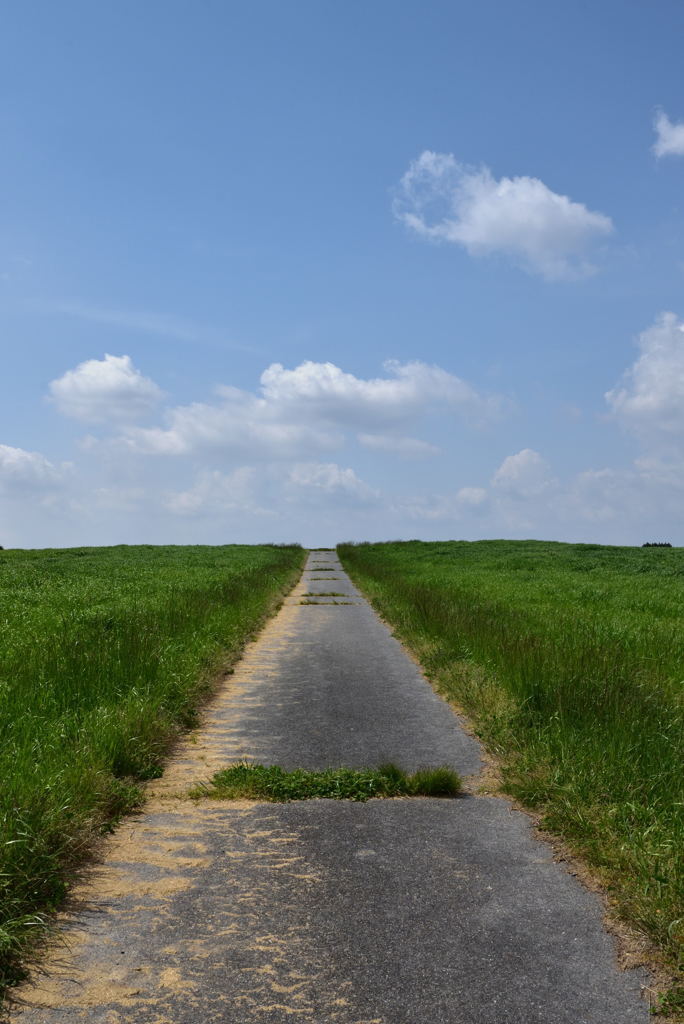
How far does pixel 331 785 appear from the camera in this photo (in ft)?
21.2

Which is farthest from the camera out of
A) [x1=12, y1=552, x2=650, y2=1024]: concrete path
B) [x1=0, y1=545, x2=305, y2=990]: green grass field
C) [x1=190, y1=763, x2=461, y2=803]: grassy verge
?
[x1=190, y1=763, x2=461, y2=803]: grassy verge

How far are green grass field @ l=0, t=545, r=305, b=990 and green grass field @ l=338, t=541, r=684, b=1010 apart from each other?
10.7 feet

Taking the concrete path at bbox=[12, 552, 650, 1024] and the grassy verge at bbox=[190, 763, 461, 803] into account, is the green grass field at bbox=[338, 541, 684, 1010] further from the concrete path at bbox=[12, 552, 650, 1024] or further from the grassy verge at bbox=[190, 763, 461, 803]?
the grassy verge at bbox=[190, 763, 461, 803]

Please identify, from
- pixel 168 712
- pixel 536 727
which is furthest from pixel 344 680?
pixel 536 727

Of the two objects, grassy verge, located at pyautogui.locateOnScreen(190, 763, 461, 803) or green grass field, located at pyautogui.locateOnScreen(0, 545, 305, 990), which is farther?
grassy verge, located at pyautogui.locateOnScreen(190, 763, 461, 803)

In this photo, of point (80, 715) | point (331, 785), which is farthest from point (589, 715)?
point (80, 715)

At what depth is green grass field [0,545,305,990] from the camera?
460 centimetres

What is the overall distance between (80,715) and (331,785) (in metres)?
2.71

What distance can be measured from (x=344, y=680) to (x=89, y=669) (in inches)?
150

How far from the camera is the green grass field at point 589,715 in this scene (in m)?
4.69

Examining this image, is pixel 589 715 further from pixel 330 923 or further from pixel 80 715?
pixel 80 715

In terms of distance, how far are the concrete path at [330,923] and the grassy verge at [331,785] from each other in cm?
18

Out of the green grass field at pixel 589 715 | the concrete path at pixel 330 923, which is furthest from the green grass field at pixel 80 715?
the green grass field at pixel 589 715

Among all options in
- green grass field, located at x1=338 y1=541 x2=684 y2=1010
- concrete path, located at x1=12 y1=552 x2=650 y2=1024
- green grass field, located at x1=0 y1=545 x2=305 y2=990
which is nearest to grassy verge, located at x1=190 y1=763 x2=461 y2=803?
concrete path, located at x1=12 y1=552 x2=650 y2=1024
